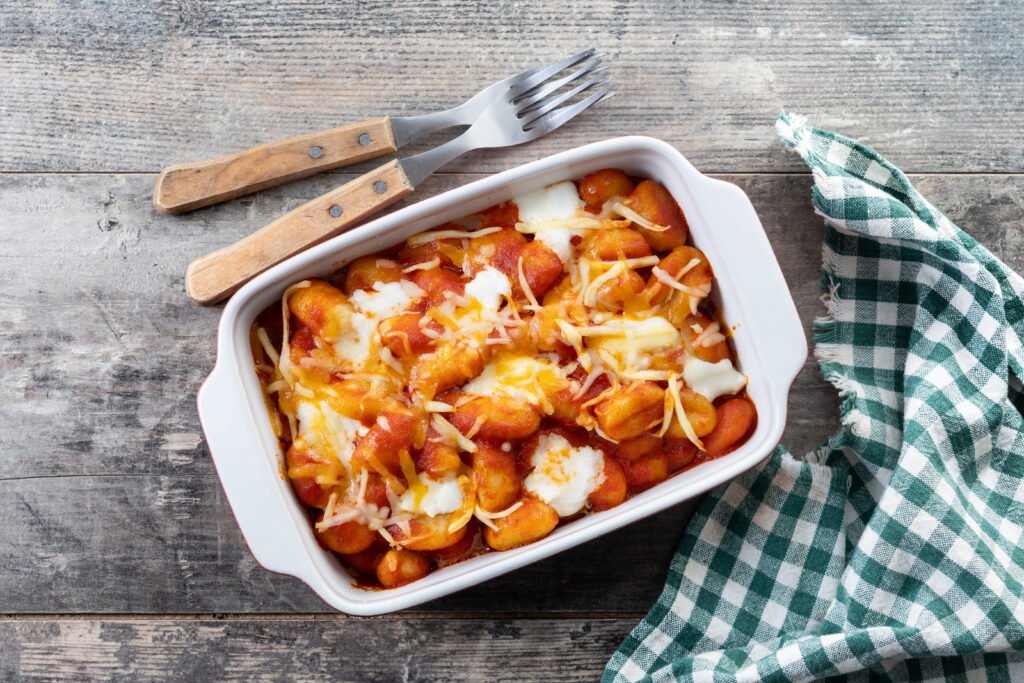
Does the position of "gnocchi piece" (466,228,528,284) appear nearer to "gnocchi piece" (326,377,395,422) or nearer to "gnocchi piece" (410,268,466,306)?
"gnocchi piece" (410,268,466,306)

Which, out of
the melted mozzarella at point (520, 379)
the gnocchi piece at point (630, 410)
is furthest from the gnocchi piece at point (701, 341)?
the melted mozzarella at point (520, 379)

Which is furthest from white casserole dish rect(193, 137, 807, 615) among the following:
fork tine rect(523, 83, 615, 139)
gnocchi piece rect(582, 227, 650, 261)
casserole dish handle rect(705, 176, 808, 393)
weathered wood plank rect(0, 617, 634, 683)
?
weathered wood plank rect(0, 617, 634, 683)

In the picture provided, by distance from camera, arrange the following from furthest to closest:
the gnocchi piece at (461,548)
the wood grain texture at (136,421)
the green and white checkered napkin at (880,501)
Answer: the wood grain texture at (136,421), the green and white checkered napkin at (880,501), the gnocchi piece at (461,548)

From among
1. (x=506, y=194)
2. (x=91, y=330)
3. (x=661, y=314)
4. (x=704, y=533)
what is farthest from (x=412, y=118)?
(x=704, y=533)

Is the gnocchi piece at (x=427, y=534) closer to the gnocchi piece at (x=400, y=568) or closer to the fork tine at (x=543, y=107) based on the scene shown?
the gnocchi piece at (x=400, y=568)

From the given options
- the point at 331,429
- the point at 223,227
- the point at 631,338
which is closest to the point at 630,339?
the point at 631,338
